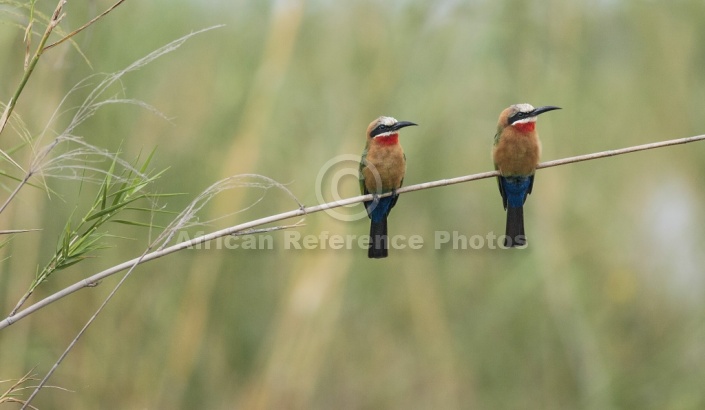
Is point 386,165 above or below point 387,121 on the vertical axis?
below

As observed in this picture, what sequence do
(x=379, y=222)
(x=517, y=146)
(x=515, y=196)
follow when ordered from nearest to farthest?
(x=517, y=146) → (x=515, y=196) → (x=379, y=222)

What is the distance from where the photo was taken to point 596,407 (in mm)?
4070

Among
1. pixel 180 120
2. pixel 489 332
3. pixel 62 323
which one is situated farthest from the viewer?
pixel 489 332

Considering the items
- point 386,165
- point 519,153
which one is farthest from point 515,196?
point 386,165

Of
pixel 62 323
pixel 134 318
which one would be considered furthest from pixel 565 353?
pixel 62 323

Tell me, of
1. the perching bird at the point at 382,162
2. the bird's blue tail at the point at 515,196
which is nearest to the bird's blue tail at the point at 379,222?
the perching bird at the point at 382,162

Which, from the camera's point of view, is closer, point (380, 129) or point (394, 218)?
point (380, 129)

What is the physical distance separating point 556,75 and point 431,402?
164 centimetres

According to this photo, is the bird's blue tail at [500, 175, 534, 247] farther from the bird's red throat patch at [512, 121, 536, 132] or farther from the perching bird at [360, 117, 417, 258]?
the perching bird at [360, 117, 417, 258]

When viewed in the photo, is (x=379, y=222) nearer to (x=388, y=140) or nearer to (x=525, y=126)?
(x=388, y=140)

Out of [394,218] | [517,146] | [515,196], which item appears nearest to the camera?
[517,146]

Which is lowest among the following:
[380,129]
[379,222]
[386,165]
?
[379,222]

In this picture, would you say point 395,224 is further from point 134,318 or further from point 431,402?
point 134,318

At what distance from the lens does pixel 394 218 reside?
165 inches
